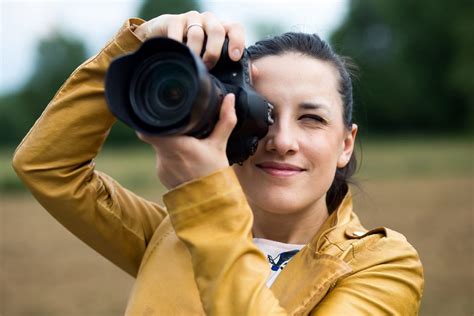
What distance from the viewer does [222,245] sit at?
69.0 inches

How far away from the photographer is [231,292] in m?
1.75

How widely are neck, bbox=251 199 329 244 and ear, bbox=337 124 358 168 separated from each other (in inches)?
8.7

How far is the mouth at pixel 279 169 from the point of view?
7.53 feet

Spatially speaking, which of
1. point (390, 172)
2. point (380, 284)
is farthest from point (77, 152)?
point (390, 172)

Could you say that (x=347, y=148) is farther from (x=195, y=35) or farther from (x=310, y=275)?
(x=195, y=35)

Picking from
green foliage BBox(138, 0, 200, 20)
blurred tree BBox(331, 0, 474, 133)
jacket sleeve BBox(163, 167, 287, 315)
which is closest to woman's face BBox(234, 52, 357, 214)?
jacket sleeve BBox(163, 167, 287, 315)

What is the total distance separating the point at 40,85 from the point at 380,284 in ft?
190

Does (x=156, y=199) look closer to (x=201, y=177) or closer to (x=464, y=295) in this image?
(x=464, y=295)

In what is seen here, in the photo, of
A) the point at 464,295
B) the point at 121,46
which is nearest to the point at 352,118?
the point at 121,46

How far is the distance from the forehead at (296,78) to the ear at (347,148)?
7.4 inches

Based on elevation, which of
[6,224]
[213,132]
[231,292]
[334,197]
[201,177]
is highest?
[213,132]

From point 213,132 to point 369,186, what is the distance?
43.5ft

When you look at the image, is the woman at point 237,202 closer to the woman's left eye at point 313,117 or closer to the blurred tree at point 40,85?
the woman's left eye at point 313,117

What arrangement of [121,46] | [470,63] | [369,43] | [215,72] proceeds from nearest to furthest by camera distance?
[215,72]
[121,46]
[470,63]
[369,43]
